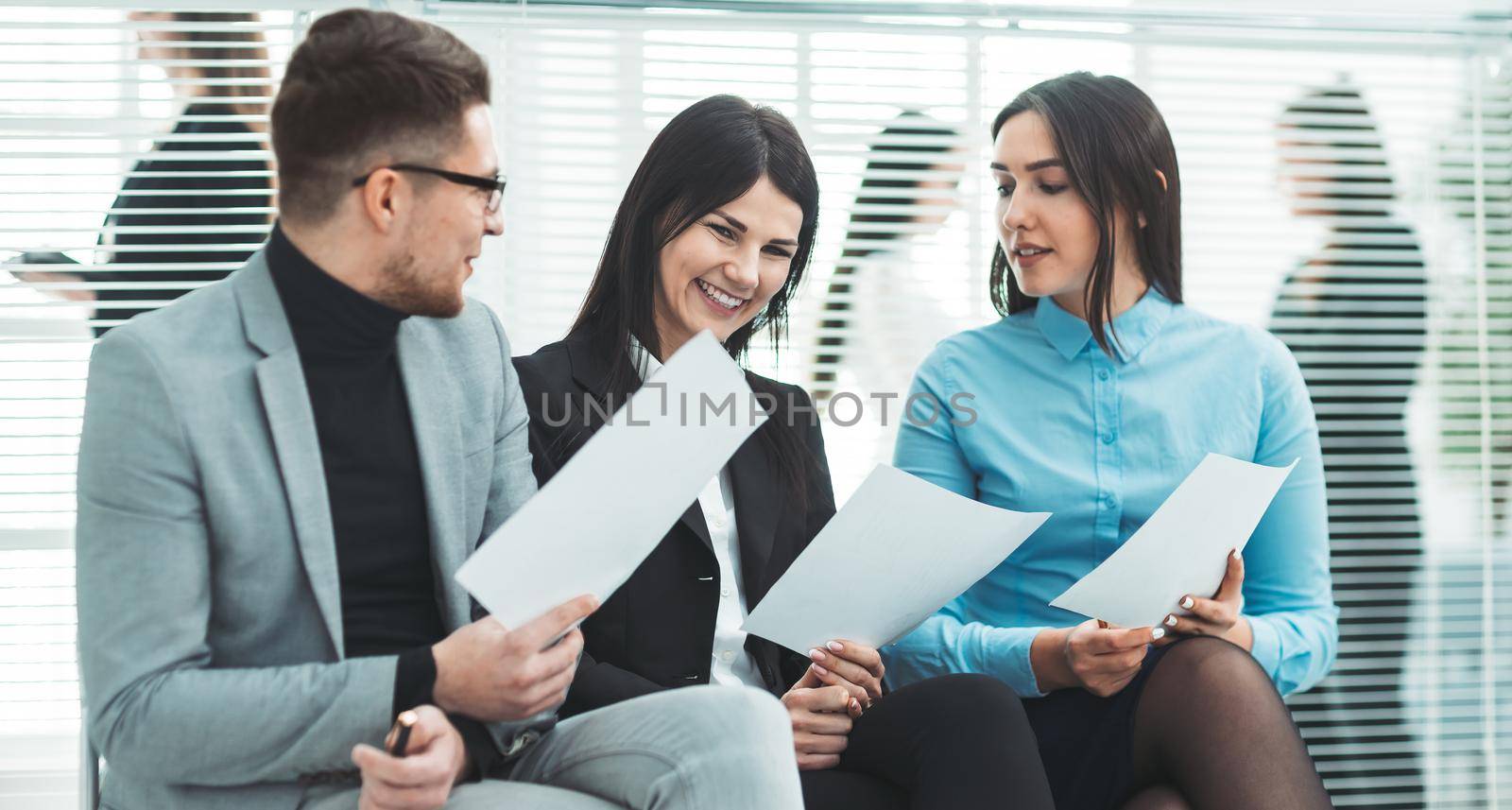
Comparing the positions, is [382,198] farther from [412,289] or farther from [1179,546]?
[1179,546]

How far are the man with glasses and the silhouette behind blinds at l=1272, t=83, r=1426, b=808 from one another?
5.81 ft

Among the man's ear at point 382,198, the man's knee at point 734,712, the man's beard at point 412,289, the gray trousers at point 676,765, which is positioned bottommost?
the gray trousers at point 676,765

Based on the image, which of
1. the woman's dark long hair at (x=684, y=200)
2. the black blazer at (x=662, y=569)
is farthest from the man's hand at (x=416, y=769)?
the woman's dark long hair at (x=684, y=200)

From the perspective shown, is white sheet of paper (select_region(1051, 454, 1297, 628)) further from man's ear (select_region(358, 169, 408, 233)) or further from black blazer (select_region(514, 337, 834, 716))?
man's ear (select_region(358, 169, 408, 233))

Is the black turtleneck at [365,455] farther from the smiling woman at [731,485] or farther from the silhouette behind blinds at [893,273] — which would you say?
the silhouette behind blinds at [893,273]

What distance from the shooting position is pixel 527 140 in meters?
2.18

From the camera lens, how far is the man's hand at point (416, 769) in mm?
942

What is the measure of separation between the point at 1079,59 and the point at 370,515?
5.81 ft

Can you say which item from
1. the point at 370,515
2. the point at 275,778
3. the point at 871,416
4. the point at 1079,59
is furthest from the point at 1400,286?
the point at 275,778

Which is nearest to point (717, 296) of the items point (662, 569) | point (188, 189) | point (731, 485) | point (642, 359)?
point (642, 359)

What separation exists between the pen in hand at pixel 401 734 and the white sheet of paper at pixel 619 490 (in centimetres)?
11

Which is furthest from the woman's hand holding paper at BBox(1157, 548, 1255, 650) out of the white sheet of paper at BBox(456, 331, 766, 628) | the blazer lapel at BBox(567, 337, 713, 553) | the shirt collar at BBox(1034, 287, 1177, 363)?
the white sheet of paper at BBox(456, 331, 766, 628)

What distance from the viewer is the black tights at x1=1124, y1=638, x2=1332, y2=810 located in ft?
4.23

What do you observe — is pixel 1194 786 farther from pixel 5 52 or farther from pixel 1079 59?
pixel 5 52
